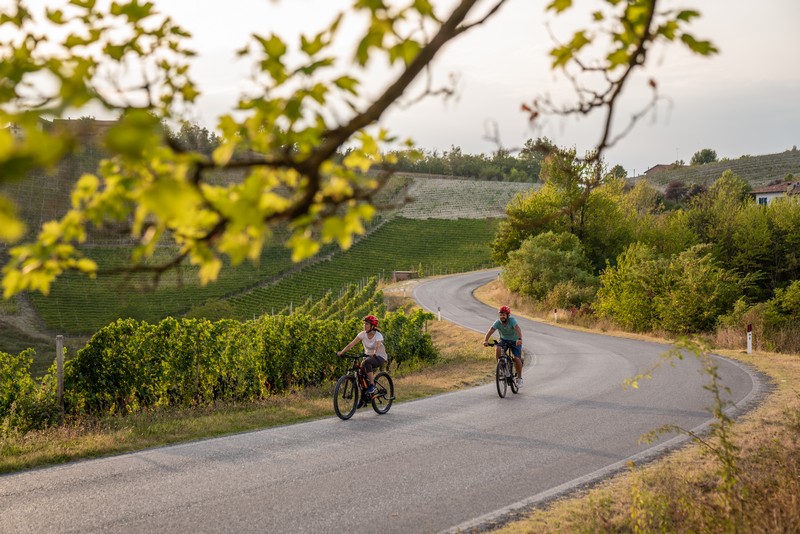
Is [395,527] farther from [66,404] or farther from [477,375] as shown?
[477,375]

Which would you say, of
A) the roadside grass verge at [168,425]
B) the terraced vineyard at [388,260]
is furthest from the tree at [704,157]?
the roadside grass verge at [168,425]

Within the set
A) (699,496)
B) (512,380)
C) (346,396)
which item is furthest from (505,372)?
(699,496)

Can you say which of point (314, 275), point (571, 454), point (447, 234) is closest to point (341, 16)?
point (571, 454)

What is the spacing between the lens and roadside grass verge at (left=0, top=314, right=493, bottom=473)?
29.2ft

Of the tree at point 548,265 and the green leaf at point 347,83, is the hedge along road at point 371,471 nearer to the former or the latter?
the green leaf at point 347,83

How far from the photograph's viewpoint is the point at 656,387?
556 inches

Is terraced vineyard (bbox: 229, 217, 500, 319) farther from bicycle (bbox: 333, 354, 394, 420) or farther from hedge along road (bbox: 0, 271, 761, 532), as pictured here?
hedge along road (bbox: 0, 271, 761, 532)

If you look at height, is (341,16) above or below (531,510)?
above

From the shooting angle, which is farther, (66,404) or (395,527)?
(66,404)

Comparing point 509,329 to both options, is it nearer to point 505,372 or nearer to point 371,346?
point 505,372

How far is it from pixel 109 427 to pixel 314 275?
6012 cm

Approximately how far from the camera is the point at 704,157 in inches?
5546

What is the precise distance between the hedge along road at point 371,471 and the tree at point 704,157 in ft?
466

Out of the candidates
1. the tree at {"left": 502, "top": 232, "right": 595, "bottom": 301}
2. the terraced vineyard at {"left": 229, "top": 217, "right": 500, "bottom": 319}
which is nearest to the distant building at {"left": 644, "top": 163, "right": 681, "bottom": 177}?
the terraced vineyard at {"left": 229, "top": 217, "right": 500, "bottom": 319}
